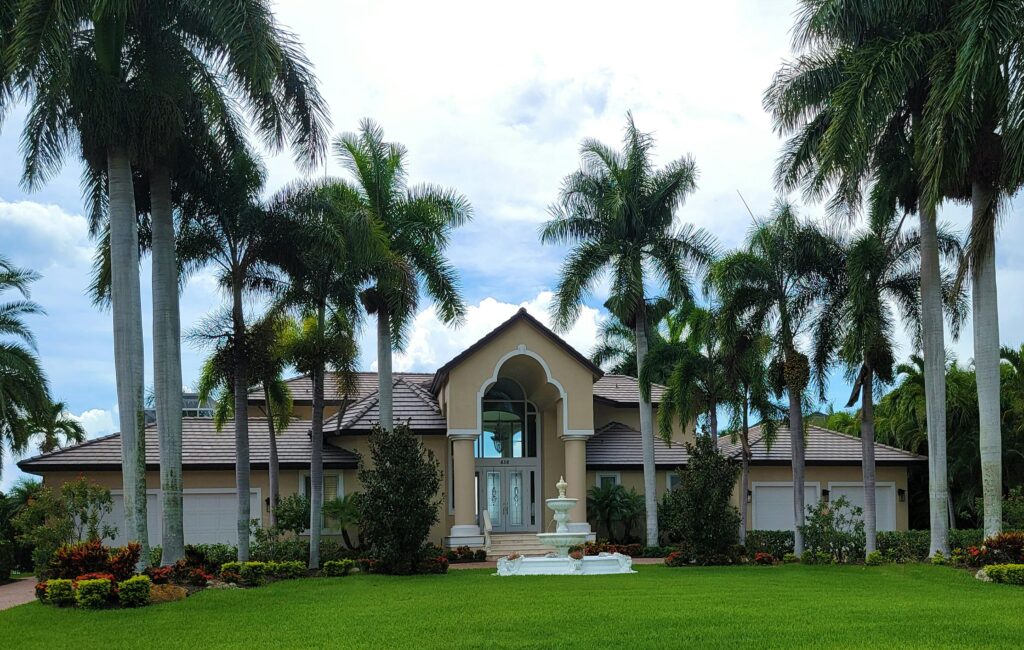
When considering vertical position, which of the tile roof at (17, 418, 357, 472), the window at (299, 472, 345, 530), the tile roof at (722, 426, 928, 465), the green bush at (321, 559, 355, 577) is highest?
the tile roof at (17, 418, 357, 472)

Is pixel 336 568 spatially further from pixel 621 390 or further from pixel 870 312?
pixel 621 390

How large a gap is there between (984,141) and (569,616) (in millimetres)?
14244

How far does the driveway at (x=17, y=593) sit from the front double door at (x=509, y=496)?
46.5ft

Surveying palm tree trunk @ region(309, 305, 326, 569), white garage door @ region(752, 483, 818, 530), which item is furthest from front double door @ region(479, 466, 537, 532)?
palm tree trunk @ region(309, 305, 326, 569)

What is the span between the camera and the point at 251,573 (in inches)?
837

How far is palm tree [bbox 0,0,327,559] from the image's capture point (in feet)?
59.1

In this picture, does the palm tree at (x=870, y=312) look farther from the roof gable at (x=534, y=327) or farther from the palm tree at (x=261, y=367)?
the palm tree at (x=261, y=367)

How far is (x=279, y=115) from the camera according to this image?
2147cm

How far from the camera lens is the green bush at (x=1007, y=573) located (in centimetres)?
1895

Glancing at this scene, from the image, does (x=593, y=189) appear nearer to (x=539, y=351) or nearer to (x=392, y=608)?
(x=539, y=351)

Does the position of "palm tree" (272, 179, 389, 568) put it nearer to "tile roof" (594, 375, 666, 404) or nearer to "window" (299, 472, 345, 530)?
"window" (299, 472, 345, 530)

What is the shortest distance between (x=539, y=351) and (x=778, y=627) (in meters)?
19.2

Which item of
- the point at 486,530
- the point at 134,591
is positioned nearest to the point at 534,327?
the point at 486,530

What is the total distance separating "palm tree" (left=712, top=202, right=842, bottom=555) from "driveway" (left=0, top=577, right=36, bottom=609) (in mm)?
18486
